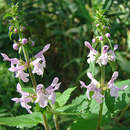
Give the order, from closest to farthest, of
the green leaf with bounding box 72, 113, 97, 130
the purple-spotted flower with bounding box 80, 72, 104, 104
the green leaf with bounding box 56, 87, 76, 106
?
1. the purple-spotted flower with bounding box 80, 72, 104, 104
2. the green leaf with bounding box 72, 113, 97, 130
3. the green leaf with bounding box 56, 87, 76, 106

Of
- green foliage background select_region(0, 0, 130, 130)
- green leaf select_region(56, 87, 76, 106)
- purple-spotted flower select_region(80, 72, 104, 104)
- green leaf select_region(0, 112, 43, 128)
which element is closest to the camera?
Result: purple-spotted flower select_region(80, 72, 104, 104)

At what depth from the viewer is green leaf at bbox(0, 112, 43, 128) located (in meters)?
1.63

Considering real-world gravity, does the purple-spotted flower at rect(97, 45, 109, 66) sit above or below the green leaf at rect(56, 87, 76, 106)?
above

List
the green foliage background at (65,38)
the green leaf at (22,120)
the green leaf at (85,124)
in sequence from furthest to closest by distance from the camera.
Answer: the green foliage background at (65,38), the green leaf at (85,124), the green leaf at (22,120)

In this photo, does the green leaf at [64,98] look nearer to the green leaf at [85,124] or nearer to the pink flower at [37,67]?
the green leaf at [85,124]

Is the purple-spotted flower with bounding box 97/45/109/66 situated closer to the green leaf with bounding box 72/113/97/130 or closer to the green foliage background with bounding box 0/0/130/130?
the green leaf with bounding box 72/113/97/130

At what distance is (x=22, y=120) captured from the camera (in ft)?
5.79

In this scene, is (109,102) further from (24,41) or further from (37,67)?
(24,41)

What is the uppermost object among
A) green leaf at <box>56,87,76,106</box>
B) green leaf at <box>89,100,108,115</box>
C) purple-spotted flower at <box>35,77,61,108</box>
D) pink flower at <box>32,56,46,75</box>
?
→ pink flower at <box>32,56,46,75</box>

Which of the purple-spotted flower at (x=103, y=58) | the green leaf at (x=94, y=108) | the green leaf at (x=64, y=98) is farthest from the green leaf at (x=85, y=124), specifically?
the purple-spotted flower at (x=103, y=58)

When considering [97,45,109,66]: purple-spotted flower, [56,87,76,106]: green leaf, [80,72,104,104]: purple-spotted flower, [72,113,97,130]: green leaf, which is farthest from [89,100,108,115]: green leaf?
[97,45,109,66]: purple-spotted flower

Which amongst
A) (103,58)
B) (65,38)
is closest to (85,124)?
(103,58)

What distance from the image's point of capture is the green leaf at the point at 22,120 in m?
1.63

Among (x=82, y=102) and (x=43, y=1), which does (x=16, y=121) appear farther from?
(x=43, y=1)
